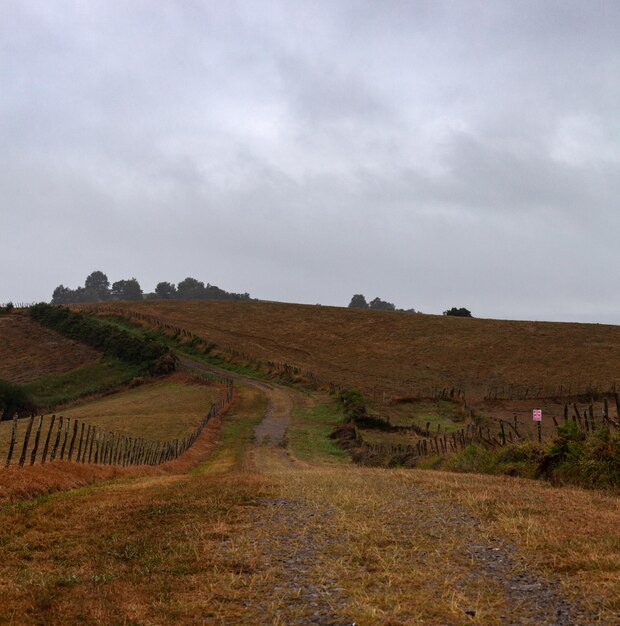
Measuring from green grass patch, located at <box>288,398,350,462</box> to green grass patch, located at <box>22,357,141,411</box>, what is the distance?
2691 cm

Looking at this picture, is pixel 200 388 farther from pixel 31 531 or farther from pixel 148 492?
pixel 31 531

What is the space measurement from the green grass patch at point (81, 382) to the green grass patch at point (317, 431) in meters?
26.9

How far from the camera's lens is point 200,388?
210 feet

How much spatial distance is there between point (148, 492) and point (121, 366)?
6437 centimetres

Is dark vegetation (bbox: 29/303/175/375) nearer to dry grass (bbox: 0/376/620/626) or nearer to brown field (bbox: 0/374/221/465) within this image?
brown field (bbox: 0/374/221/465)

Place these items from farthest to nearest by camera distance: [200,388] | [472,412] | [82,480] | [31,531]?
[200,388], [472,412], [82,480], [31,531]

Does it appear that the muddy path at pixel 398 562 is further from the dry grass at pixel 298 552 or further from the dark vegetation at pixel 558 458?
the dark vegetation at pixel 558 458

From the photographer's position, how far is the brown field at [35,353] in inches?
2998

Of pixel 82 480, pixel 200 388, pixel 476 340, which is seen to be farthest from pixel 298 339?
pixel 82 480

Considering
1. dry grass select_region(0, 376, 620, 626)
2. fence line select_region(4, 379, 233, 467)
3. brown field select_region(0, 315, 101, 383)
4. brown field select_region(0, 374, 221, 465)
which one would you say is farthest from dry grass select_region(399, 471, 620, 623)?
brown field select_region(0, 315, 101, 383)

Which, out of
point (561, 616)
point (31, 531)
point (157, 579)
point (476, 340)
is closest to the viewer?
point (561, 616)

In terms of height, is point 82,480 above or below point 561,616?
below

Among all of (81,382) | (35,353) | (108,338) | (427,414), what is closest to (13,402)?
(81,382)

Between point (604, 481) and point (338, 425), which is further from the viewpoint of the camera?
point (338, 425)
